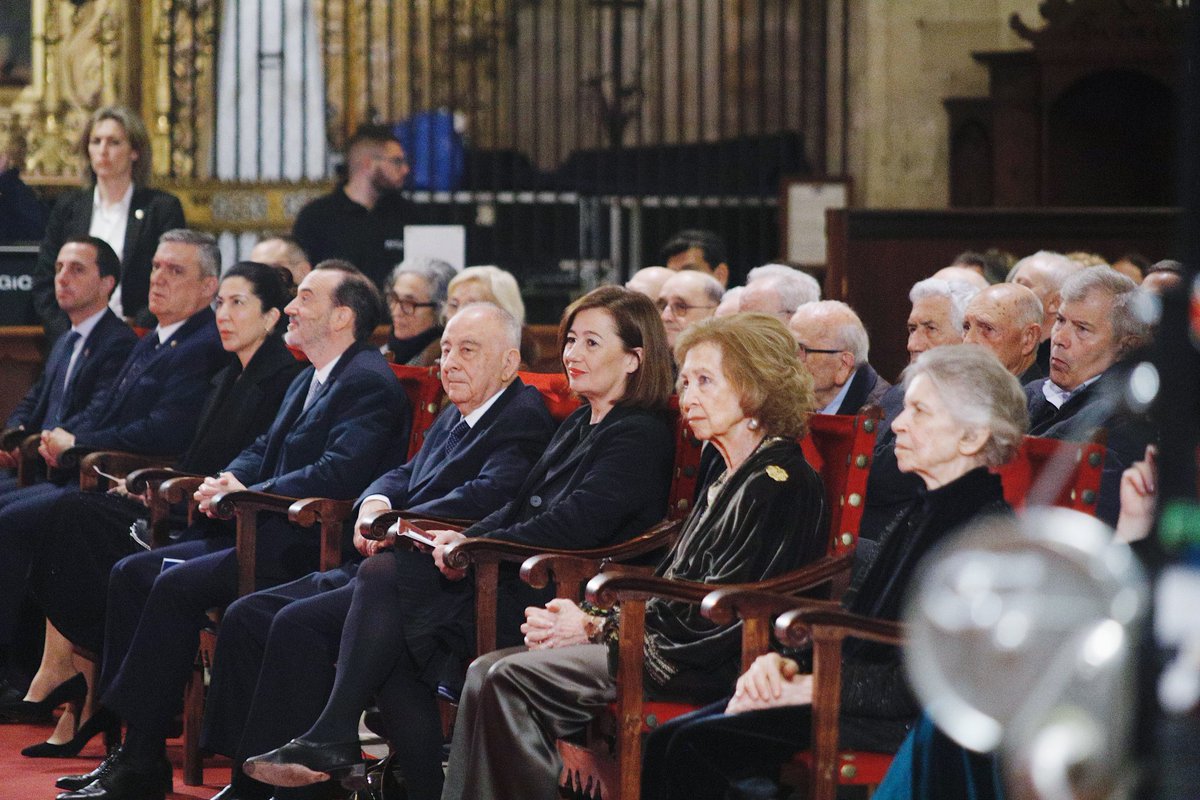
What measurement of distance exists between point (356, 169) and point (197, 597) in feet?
10.4

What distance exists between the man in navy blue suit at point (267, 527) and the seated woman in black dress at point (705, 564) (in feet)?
3.61

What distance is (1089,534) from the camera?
165 centimetres

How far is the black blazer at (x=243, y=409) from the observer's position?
4.84m

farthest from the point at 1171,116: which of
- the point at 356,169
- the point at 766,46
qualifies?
the point at 356,169

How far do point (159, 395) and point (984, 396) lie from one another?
9.70 ft

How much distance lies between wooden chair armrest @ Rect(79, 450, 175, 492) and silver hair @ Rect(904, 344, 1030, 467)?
8.97ft

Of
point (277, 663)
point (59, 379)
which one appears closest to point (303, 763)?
point (277, 663)

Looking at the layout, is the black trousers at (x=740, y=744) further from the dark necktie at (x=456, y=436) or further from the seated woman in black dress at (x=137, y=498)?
the seated woman in black dress at (x=137, y=498)

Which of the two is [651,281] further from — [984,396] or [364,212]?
[984,396]

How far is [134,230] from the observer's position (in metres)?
6.54

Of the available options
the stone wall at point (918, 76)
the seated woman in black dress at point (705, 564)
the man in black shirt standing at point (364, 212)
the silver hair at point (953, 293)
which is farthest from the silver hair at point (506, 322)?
the stone wall at point (918, 76)

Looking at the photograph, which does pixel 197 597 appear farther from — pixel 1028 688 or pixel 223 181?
pixel 223 181

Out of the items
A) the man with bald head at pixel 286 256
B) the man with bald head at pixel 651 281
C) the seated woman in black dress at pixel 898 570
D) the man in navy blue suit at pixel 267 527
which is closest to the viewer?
the seated woman in black dress at pixel 898 570

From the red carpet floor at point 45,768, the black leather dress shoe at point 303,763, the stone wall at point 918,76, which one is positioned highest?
the stone wall at point 918,76
